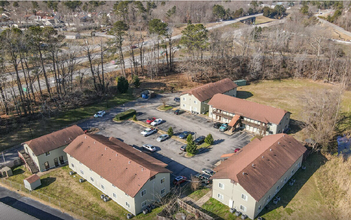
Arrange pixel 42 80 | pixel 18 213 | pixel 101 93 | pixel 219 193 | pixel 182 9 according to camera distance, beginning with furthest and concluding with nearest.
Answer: pixel 182 9 → pixel 42 80 → pixel 101 93 → pixel 219 193 → pixel 18 213

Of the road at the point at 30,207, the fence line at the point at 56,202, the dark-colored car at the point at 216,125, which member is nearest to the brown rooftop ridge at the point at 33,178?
the fence line at the point at 56,202

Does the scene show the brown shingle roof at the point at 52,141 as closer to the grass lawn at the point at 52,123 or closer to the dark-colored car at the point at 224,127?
the grass lawn at the point at 52,123

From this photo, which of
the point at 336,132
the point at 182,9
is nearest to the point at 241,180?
the point at 336,132

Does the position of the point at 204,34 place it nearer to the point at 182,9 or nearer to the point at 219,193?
the point at 219,193

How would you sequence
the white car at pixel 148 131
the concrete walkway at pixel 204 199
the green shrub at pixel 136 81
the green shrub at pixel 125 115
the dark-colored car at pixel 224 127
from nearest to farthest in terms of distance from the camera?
the concrete walkway at pixel 204 199
the white car at pixel 148 131
the dark-colored car at pixel 224 127
the green shrub at pixel 125 115
the green shrub at pixel 136 81

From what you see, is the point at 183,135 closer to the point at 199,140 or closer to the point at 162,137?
the point at 199,140
